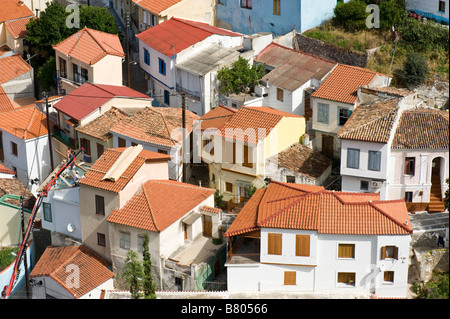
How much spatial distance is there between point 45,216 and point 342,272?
60.8ft

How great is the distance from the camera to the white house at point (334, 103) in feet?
179

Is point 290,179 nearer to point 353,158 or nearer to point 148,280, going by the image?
point 353,158

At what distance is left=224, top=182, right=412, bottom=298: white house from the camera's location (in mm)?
45969

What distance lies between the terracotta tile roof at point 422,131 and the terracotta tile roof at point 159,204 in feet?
37.1

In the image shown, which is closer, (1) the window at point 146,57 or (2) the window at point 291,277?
(2) the window at point 291,277

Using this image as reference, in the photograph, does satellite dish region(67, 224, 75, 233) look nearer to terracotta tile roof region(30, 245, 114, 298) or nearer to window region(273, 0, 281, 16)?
terracotta tile roof region(30, 245, 114, 298)

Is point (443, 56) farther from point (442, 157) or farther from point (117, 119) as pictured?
point (117, 119)

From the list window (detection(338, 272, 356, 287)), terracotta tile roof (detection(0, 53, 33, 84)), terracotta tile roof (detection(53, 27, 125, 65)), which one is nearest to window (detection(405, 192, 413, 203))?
window (detection(338, 272, 356, 287))

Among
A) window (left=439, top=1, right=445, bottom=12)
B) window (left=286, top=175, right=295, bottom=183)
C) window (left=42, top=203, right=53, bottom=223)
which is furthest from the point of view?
window (left=439, top=1, right=445, bottom=12)

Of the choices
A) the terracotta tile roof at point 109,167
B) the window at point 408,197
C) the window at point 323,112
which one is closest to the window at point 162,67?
the terracotta tile roof at point 109,167

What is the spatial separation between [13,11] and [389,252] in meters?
46.3

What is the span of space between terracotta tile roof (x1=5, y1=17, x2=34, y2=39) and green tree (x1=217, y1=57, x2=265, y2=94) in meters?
24.3

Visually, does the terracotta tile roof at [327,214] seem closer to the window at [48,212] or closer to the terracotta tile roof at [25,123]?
the window at [48,212]

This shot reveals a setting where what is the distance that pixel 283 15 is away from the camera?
6456cm
